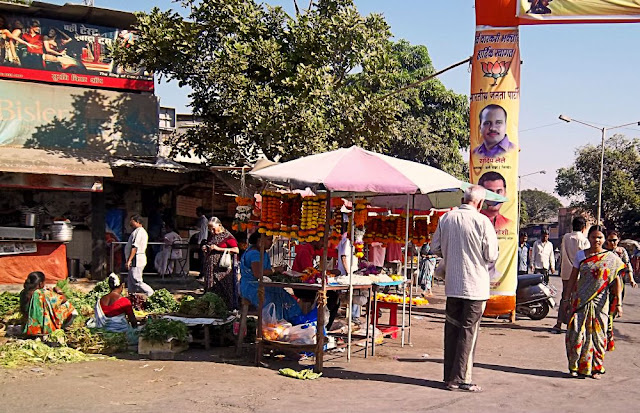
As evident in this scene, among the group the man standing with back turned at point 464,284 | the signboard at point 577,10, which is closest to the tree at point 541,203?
the signboard at point 577,10

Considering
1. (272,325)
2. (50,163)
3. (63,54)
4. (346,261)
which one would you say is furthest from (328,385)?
(63,54)

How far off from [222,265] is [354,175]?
474 centimetres

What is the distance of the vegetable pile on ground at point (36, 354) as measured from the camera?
7.81m

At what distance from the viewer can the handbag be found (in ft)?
37.7

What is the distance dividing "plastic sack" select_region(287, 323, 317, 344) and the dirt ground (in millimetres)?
342

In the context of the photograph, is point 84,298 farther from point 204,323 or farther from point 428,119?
point 428,119

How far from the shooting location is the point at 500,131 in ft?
39.5

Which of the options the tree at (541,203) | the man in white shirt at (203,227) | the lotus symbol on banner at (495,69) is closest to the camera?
the lotus symbol on banner at (495,69)

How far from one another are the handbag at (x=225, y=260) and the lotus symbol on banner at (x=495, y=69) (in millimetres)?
5737

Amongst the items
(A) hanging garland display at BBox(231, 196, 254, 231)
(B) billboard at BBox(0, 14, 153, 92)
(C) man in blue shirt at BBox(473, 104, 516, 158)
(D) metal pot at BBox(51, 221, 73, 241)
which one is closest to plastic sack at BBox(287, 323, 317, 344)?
(A) hanging garland display at BBox(231, 196, 254, 231)

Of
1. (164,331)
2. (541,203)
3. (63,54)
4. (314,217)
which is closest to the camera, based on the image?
(314,217)

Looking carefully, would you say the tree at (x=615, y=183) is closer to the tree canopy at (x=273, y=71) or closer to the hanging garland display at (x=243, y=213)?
the tree canopy at (x=273, y=71)

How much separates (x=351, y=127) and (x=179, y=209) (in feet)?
21.1

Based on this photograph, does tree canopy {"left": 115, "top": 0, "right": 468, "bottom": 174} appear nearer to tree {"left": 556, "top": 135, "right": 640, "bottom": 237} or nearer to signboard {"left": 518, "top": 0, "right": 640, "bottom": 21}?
signboard {"left": 518, "top": 0, "right": 640, "bottom": 21}
